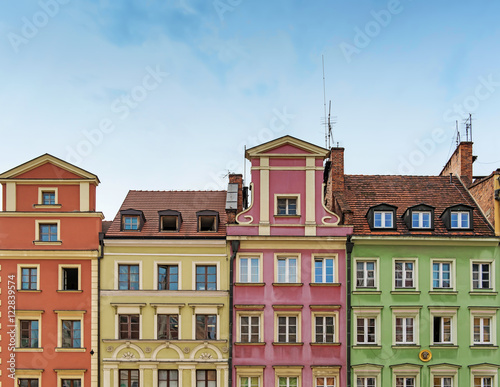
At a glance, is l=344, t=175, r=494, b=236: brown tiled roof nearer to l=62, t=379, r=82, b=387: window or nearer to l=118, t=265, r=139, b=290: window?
l=118, t=265, r=139, b=290: window

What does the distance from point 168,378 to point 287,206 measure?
11.4m

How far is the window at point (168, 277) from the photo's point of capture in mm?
29516

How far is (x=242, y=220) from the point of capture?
97.9 feet

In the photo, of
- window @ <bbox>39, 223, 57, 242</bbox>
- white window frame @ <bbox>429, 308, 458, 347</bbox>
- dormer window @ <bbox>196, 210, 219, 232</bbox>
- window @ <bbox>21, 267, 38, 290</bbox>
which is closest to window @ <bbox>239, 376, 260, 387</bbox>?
dormer window @ <bbox>196, 210, 219, 232</bbox>

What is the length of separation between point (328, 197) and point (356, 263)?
555cm

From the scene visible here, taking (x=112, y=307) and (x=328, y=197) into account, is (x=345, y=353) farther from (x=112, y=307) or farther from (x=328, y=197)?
(x=112, y=307)

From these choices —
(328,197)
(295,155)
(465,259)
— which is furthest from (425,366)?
(295,155)

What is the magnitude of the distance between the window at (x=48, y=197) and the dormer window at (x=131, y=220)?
3826 millimetres

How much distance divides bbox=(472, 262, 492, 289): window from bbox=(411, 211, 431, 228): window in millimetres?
3387

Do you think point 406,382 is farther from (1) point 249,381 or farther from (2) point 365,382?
(1) point 249,381

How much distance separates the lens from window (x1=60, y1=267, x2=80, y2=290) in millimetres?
29422

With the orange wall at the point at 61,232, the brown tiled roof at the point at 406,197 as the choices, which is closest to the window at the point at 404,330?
the brown tiled roof at the point at 406,197

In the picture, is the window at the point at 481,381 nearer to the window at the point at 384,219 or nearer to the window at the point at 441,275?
the window at the point at 441,275

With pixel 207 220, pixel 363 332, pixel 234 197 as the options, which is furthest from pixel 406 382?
pixel 207 220
